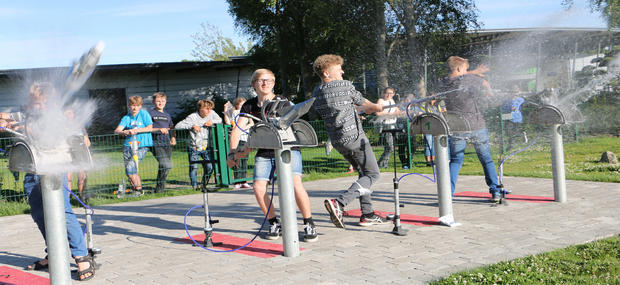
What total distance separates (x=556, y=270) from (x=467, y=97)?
347 cm

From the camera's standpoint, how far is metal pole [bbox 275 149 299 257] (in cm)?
527

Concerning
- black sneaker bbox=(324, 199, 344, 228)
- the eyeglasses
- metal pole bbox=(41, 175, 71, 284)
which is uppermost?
the eyeglasses

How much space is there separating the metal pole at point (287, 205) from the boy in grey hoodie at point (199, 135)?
6.12 metres

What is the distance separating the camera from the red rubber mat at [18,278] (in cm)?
497

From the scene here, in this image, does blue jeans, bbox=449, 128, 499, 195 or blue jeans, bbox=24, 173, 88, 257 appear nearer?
blue jeans, bbox=24, 173, 88, 257

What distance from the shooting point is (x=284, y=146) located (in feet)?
17.5

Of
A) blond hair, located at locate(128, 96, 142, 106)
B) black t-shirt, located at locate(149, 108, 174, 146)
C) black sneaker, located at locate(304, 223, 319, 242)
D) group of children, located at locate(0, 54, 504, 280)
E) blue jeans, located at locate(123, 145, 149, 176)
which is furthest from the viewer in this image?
black t-shirt, located at locate(149, 108, 174, 146)

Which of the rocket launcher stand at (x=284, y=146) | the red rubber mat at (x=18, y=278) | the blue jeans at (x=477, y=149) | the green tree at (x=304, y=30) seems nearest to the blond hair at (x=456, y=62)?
the blue jeans at (x=477, y=149)

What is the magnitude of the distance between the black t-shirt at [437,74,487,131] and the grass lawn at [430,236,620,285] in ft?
9.26

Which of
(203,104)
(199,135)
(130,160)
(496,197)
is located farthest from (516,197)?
(130,160)

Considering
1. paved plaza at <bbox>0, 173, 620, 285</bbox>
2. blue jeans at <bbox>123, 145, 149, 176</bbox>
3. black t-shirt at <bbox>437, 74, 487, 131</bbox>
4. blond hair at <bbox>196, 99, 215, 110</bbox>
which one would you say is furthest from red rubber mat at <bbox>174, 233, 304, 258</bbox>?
blond hair at <bbox>196, 99, 215, 110</bbox>

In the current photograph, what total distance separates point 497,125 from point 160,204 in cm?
1060

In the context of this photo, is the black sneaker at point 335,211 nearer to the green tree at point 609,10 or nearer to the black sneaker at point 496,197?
the black sneaker at point 496,197

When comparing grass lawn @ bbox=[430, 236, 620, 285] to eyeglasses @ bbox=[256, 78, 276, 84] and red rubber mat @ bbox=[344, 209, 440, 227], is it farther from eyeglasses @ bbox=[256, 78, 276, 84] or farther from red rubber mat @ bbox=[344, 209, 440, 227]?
eyeglasses @ bbox=[256, 78, 276, 84]
